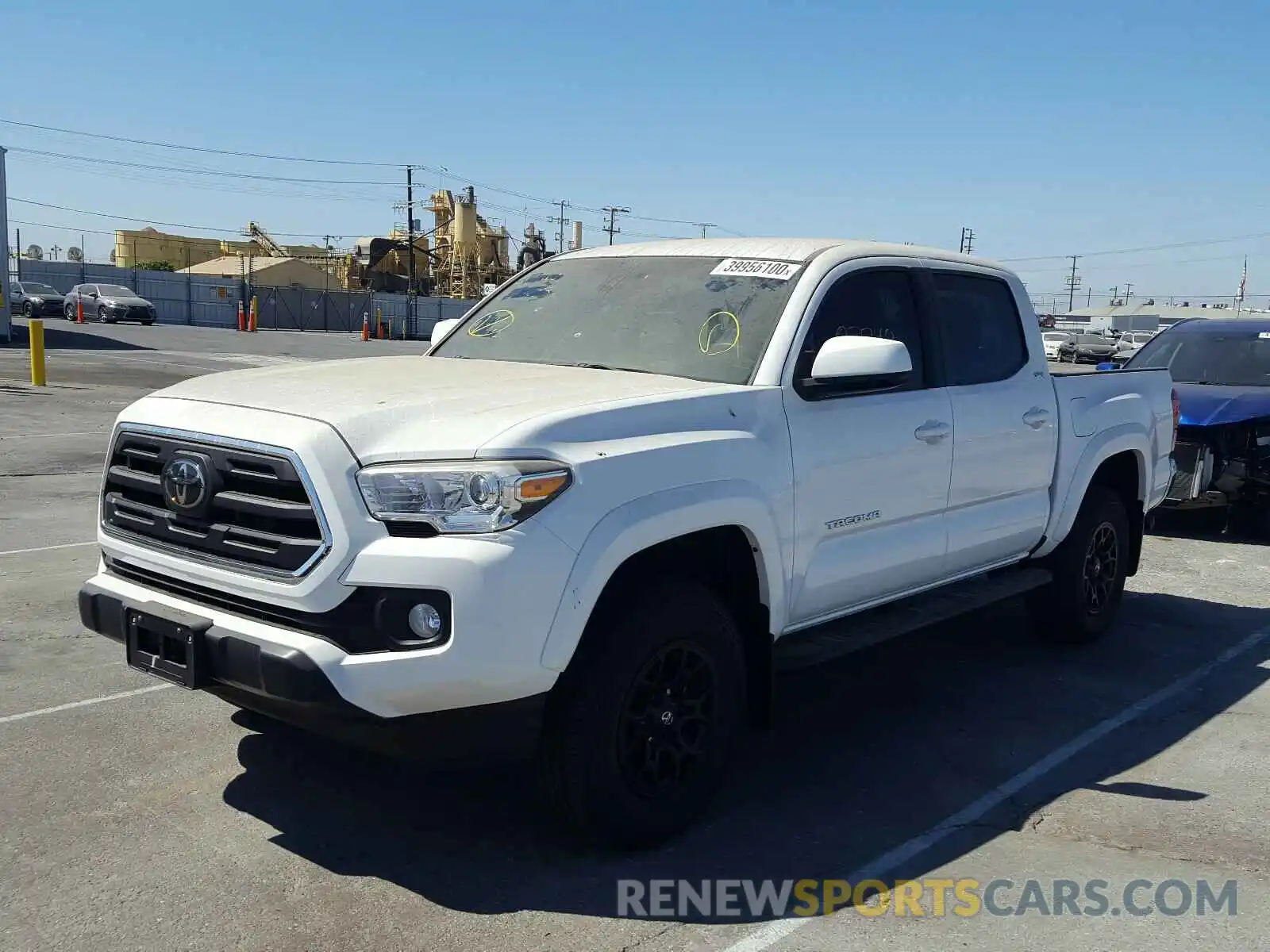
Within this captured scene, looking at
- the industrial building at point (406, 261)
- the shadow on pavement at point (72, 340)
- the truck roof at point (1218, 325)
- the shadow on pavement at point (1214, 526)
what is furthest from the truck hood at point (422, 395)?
the industrial building at point (406, 261)

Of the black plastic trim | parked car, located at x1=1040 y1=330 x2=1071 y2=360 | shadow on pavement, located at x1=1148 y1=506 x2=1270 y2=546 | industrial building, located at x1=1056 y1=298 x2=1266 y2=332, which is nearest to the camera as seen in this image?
the black plastic trim

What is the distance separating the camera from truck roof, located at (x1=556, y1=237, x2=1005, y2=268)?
491 centimetres

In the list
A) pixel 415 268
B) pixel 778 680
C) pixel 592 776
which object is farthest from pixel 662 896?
pixel 415 268

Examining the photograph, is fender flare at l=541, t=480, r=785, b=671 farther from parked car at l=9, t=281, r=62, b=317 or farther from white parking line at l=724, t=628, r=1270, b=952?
parked car at l=9, t=281, r=62, b=317

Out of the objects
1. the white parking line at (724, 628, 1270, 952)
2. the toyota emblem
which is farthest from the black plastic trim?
the white parking line at (724, 628, 1270, 952)

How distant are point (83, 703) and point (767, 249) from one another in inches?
136

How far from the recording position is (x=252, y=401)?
12.4 ft

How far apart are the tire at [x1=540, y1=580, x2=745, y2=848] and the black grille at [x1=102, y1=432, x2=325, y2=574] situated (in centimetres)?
90

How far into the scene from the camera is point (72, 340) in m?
31.8

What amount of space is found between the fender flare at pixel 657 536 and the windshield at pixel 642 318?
61cm

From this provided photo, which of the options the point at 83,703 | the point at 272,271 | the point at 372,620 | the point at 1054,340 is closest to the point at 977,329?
the point at 372,620

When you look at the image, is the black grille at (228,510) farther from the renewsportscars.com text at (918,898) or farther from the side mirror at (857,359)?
the side mirror at (857,359)

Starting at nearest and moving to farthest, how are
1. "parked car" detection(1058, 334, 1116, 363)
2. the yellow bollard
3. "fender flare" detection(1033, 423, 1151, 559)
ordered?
"fender flare" detection(1033, 423, 1151, 559)
the yellow bollard
"parked car" detection(1058, 334, 1116, 363)

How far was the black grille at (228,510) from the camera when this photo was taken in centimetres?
341
